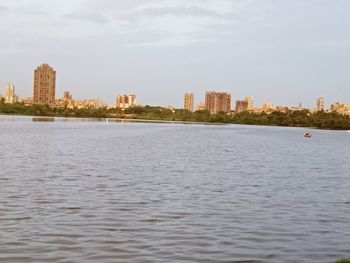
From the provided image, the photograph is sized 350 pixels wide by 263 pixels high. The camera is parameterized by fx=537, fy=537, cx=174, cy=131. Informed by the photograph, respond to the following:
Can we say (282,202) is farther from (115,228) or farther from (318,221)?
(115,228)

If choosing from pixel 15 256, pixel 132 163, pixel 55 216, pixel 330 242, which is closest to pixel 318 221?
pixel 330 242

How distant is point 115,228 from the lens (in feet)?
46.6

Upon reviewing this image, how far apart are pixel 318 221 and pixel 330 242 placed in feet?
10.0

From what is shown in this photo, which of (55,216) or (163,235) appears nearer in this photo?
(163,235)

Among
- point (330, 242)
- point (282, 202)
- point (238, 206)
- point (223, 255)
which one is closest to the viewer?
point (223, 255)

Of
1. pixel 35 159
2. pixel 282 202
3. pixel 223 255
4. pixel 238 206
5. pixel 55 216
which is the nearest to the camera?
pixel 223 255

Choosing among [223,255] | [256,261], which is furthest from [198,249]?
[256,261]

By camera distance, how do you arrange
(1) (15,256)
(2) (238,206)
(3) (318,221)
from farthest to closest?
(2) (238,206) → (3) (318,221) → (1) (15,256)

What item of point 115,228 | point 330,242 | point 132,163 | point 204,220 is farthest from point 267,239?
point 132,163

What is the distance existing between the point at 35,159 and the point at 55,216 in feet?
63.6

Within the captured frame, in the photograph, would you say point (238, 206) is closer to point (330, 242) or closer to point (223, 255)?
point (330, 242)

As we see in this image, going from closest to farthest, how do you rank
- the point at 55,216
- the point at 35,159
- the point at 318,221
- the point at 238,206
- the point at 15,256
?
the point at 15,256
the point at 55,216
the point at 318,221
the point at 238,206
the point at 35,159

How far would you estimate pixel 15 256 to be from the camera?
11.2 m

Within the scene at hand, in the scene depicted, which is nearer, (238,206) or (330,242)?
(330,242)
